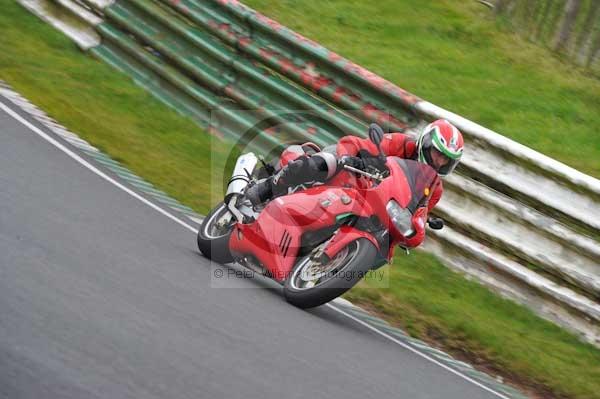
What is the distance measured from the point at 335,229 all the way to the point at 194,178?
3119 millimetres

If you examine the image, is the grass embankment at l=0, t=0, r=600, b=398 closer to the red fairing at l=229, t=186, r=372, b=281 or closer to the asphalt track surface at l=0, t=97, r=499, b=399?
the asphalt track surface at l=0, t=97, r=499, b=399

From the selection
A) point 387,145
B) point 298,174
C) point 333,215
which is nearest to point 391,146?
point 387,145

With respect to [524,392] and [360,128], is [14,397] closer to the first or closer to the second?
[524,392]

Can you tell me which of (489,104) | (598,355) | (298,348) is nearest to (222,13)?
(489,104)

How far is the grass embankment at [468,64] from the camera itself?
34.3 feet

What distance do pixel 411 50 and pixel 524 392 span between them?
5.56 m

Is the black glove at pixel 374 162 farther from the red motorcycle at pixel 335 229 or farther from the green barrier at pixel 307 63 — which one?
the green barrier at pixel 307 63

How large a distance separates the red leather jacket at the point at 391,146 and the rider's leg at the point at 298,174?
19cm

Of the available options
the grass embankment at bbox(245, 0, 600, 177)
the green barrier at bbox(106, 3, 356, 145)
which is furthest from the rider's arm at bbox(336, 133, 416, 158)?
the grass embankment at bbox(245, 0, 600, 177)

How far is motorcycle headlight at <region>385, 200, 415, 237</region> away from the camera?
282 inches

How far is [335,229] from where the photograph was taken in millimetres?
7363

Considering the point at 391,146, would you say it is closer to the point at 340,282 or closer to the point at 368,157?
the point at 368,157

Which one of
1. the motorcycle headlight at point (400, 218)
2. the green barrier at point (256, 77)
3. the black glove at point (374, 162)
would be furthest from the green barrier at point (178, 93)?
the motorcycle headlight at point (400, 218)

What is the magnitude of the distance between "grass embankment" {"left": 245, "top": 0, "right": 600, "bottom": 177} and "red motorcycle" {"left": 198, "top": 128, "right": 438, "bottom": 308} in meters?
3.05
